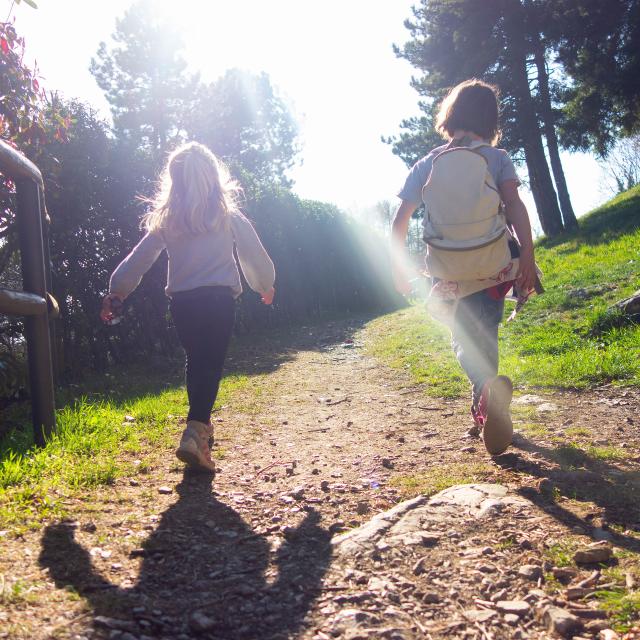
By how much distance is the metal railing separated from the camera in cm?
343

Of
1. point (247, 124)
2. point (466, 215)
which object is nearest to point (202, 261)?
point (466, 215)

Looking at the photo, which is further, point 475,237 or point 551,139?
point 551,139

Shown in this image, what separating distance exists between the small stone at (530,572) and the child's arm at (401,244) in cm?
183

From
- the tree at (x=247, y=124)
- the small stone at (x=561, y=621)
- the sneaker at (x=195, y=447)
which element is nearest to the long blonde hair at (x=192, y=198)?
the sneaker at (x=195, y=447)

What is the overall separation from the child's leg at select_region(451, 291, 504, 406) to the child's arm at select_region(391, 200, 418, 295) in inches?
14.3

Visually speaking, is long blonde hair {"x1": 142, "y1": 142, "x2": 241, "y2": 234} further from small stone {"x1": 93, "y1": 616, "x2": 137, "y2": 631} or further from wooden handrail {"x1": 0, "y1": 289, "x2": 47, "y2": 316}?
small stone {"x1": 93, "y1": 616, "x2": 137, "y2": 631}

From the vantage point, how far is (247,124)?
107 feet

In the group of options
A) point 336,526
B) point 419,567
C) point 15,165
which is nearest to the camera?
point 419,567

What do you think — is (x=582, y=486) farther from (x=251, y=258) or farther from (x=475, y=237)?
(x=251, y=258)

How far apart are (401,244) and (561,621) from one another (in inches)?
93.6

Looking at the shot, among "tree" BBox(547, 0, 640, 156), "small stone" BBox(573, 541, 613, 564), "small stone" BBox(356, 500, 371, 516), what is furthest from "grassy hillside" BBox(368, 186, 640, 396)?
"tree" BBox(547, 0, 640, 156)

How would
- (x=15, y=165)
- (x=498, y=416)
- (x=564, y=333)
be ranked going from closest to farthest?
(x=498, y=416) → (x=15, y=165) → (x=564, y=333)

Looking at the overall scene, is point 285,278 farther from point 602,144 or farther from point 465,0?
point 602,144

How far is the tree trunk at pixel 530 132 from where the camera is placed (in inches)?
643
